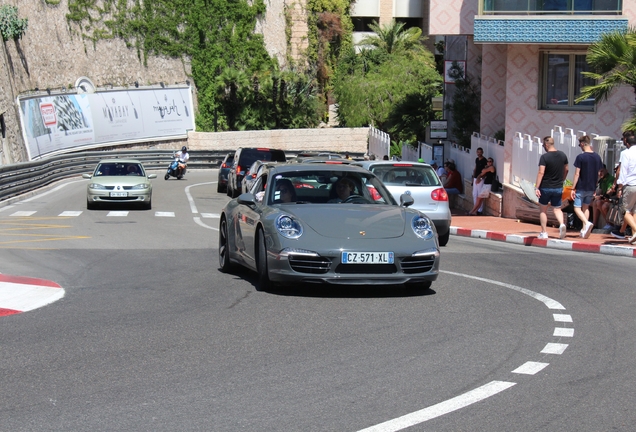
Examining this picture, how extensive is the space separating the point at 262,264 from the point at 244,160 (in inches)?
849

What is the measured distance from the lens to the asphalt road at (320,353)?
5.67 meters

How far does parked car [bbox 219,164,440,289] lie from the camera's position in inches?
389

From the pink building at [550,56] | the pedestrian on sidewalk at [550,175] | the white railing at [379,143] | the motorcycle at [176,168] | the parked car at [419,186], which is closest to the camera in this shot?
the pedestrian on sidewalk at [550,175]

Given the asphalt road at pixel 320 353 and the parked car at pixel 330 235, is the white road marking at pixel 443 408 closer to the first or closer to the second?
the asphalt road at pixel 320 353

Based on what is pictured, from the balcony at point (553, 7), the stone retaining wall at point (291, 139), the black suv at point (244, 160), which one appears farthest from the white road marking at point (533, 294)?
the stone retaining wall at point (291, 139)

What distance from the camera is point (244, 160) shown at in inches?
1248

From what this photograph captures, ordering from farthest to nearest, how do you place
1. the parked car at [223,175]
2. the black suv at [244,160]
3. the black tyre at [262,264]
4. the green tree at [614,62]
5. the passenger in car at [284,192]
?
the parked car at [223,175], the black suv at [244,160], the green tree at [614,62], the passenger in car at [284,192], the black tyre at [262,264]

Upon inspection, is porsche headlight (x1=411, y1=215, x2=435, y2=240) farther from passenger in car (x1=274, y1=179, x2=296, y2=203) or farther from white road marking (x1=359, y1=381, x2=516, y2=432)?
white road marking (x1=359, y1=381, x2=516, y2=432)

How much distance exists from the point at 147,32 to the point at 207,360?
51611 mm

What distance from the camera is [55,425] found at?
5.44 m

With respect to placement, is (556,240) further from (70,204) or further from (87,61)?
(87,61)

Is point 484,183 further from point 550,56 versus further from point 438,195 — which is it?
point 438,195

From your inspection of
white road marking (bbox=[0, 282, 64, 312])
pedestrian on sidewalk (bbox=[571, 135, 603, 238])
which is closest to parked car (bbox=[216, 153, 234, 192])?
pedestrian on sidewalk (bbox=[571, 135, 603, 238])

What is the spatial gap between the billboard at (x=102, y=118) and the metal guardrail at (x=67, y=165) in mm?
1189
